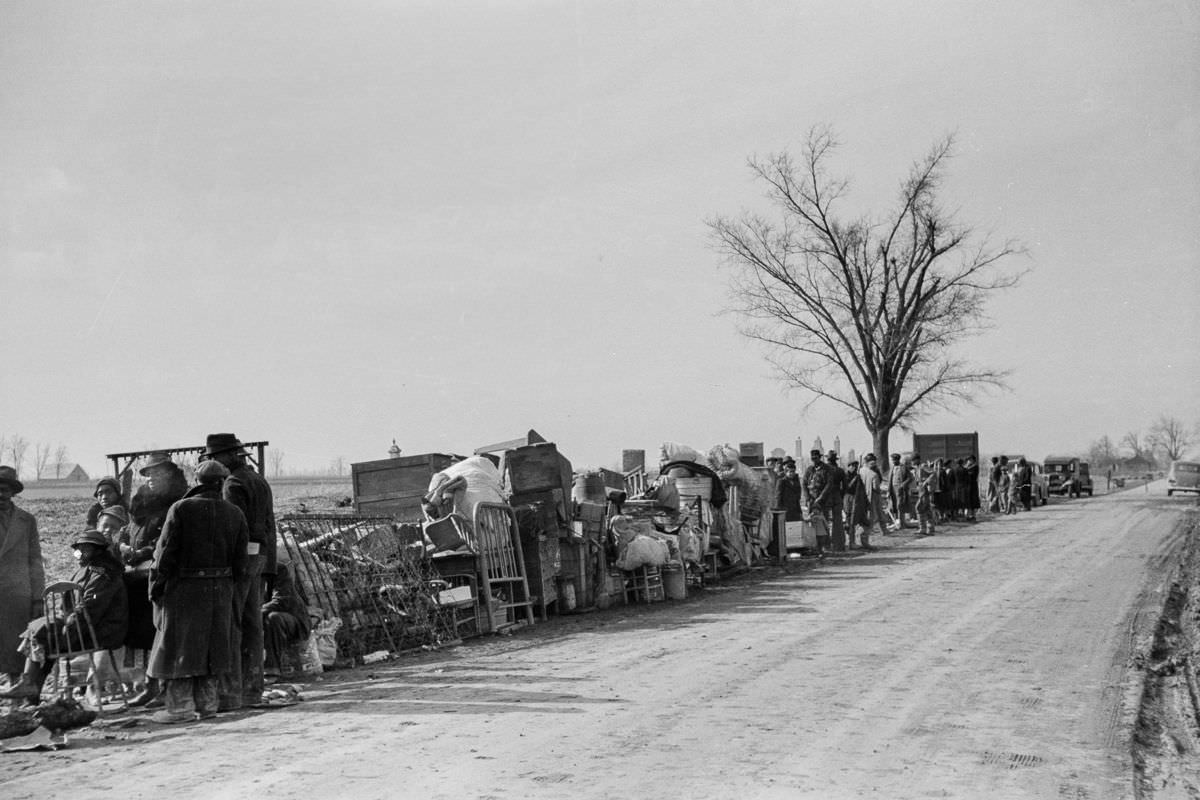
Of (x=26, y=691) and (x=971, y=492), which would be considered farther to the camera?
(x=971, y=492)

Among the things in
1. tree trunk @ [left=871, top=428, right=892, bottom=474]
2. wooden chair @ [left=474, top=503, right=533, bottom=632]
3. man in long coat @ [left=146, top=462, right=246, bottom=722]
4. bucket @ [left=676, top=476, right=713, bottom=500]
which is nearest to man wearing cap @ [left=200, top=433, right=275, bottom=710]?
man in long coat @ [left=146, top=462, right=246, bottom=722]

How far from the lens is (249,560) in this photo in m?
9.05

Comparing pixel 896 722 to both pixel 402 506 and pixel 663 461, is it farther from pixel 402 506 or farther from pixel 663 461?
pixel 663 461

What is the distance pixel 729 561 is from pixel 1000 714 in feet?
39.8

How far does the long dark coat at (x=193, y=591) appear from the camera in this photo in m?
8.34

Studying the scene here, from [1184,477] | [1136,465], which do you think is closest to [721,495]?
[1184,477]

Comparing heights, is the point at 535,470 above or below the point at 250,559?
above

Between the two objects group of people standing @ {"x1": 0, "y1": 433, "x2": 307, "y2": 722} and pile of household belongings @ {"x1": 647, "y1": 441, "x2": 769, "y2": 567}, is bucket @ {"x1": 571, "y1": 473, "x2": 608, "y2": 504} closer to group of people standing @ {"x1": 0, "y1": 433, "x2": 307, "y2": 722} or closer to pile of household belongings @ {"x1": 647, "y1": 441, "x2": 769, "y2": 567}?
pile of household belongings @ {"x1": 647, "y1": 441, "x2": 769, "y2": 567}

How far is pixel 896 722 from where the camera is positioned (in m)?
7.49

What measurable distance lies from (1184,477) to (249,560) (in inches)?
2281

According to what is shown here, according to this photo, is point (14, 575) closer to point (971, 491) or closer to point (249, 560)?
point (249, 560)

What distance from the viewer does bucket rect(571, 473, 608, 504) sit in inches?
633

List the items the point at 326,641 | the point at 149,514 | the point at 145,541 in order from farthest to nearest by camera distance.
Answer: the point at 326,641 → the point at 149,514 → the point at 145,541

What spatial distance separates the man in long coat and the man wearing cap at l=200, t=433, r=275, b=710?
0.23 m
